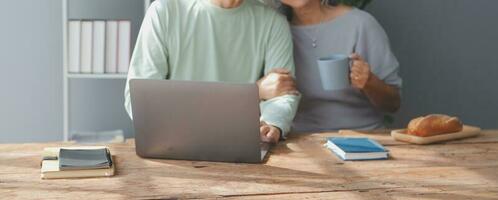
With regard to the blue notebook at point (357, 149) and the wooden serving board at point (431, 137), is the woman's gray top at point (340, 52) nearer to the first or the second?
the wooden serving board at point (431, 137)

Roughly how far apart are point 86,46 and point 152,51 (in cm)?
57

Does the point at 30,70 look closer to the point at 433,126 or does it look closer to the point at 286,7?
the point at 286,7

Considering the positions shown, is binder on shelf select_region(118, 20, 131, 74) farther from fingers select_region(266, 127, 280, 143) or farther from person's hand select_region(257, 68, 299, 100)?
fingers select_region(266, 127, 280, 143)

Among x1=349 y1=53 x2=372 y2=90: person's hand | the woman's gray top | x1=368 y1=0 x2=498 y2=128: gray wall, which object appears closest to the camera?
x1=349 y1=53 x2=372 y2=90: person's hand

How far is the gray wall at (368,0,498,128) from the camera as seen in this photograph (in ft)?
9.75

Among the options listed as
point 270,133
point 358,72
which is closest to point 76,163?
point 270,133

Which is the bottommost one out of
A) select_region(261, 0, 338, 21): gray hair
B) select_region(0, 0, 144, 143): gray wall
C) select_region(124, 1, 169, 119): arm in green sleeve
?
select_region(0, 0, 144, 143): gray wall

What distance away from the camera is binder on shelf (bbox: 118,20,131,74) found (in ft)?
8.62

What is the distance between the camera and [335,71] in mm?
1849

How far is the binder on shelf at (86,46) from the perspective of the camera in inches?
103

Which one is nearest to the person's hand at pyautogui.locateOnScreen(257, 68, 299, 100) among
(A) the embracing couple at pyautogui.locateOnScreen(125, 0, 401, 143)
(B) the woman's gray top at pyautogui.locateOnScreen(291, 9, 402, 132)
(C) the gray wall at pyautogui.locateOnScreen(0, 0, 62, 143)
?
(A) the embracing couple at pyautogui.locateOnScreen(125, 0, 401, 143)

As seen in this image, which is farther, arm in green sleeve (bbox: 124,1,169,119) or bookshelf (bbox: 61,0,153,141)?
bookshelf (bbox: 61,0,153,141)

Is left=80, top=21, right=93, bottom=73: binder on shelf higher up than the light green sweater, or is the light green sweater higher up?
the light green sweater

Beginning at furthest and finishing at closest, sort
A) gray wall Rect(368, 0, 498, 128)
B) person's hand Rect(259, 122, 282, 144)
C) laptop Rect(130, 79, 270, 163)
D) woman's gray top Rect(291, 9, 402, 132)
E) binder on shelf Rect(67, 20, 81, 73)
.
A: 1. gray wall Rect(368, 0, 498, 128)
2. binder on shelf Rect(67, 20, 81, 73)
3. woman's gray top Rect(291, 9, 402, 132)
4. person's hand Rect(259, 122, 282, 144)
5. laptop Rect(130, 79, 270, 163)
